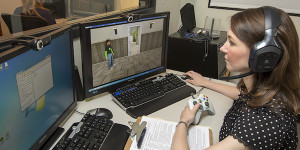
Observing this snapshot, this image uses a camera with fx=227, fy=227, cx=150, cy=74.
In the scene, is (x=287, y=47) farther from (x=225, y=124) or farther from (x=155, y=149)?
(x=155, y=149)

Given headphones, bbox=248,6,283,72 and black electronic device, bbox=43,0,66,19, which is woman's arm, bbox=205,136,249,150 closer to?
headphones, bbox=248,6,283,72

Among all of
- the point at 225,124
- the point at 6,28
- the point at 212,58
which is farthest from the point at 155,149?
the point at 212,58

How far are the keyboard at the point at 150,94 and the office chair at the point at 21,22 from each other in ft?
2.42

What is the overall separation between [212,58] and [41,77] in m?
1.60

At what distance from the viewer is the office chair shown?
4.75 feet

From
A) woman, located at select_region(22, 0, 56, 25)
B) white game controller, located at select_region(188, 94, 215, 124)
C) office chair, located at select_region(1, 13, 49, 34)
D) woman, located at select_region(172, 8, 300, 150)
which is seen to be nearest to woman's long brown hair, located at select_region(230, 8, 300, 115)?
woman, located at select_region(172, 8, 300, 150)

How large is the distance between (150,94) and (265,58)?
589mm

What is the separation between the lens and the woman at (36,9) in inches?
67.4

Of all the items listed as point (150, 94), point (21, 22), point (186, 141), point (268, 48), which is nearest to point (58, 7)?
point (21, 22)

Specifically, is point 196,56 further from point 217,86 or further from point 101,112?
point 101,112

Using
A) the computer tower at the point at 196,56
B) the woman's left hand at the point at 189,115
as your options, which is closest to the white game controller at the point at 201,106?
the woman's left hand at the point at 189,115

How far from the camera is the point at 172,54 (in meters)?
2.19

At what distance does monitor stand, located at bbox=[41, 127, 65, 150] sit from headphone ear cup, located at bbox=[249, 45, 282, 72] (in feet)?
2.52

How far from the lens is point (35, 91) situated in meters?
0.73
